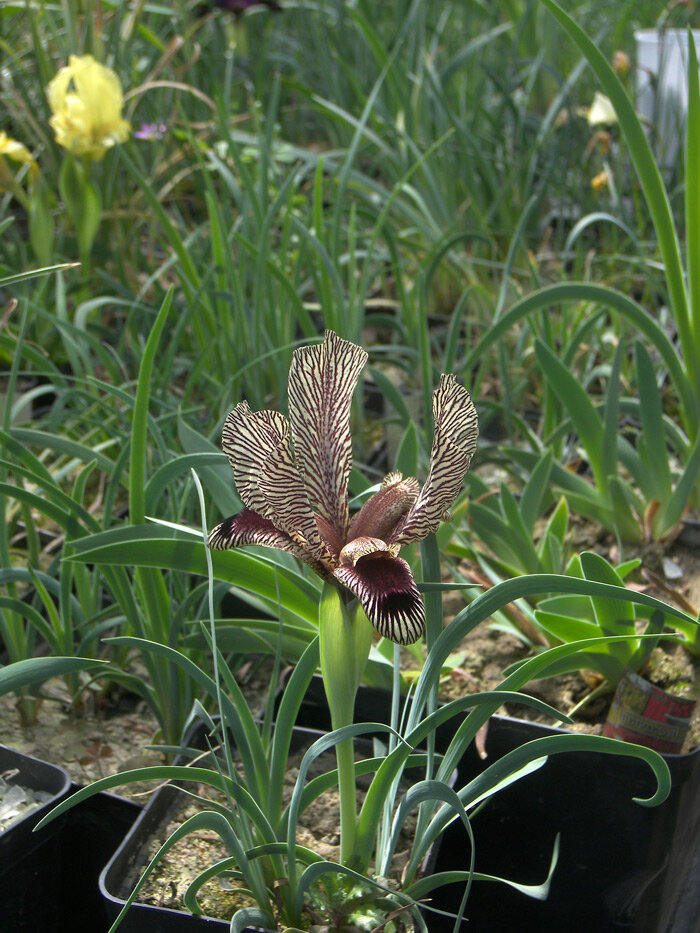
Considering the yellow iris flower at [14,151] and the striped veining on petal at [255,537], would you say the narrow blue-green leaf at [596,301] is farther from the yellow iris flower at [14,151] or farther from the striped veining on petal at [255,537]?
the yellow iris flower at [14,151]

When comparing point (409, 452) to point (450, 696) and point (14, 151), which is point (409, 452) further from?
point (14, 151)

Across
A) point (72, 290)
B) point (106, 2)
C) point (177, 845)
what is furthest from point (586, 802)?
point (106, 2)

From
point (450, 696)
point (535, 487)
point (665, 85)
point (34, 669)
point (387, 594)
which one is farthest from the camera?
point (665, 85)

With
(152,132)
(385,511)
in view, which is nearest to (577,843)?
(385,511)

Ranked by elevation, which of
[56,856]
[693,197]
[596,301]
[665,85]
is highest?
[665,85]

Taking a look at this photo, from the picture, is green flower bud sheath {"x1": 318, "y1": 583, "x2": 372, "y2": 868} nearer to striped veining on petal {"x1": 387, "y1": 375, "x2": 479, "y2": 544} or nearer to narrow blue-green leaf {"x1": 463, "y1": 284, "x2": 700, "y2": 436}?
striped veining on petal {"x1": 387, "y1": 375, "x2": 479, "y2": 544}

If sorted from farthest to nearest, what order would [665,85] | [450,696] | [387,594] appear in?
[665,85] < [450,696] < [387,594]

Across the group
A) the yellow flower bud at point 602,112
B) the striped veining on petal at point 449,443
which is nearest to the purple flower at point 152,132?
the yellow flower bud at point 602,112
